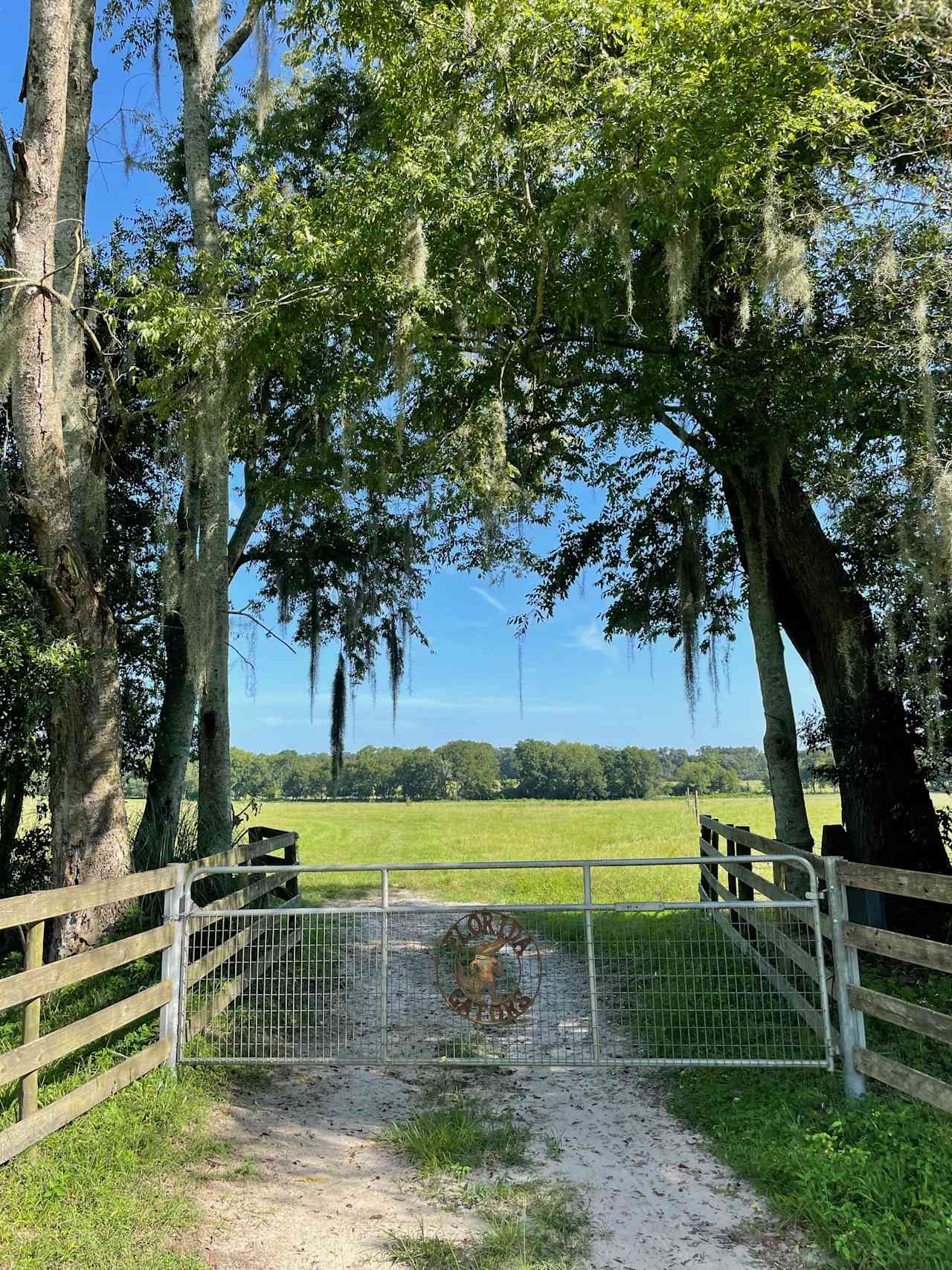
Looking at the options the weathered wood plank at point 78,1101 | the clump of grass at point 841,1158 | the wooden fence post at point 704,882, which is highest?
the wooden fence post at point 704,882

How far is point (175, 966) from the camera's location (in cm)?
481

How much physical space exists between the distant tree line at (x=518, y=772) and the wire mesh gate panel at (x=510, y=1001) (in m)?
45.8

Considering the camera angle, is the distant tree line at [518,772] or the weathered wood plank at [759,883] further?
the distant tree line at [518,772]

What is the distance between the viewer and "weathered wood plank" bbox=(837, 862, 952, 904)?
368 centimetres

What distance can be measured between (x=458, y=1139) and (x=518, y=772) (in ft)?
208

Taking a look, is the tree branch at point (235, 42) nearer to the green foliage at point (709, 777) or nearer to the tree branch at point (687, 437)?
the tree branch at point (687, 437)

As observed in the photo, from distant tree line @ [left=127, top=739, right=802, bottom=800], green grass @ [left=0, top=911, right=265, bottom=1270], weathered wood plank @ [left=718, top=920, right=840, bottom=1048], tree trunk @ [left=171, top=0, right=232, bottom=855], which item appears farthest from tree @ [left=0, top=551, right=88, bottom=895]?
distant tree line @ [left=127, top=739, right=802, bottom=800]

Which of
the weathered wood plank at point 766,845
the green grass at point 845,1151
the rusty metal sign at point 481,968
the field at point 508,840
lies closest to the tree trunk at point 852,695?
the weathered wood plank at point 766,845

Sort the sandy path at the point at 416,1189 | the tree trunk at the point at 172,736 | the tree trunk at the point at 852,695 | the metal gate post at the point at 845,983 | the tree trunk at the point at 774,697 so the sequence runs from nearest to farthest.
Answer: the sandy path at the point at 416,1189 → the metal gate post at the point at 845,983 → the tree trunk at the point at 852,695 → the tree trunk at the point at 774,697 → the tree trunk at the point at 172,736

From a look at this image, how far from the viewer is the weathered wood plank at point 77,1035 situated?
349 centimetres

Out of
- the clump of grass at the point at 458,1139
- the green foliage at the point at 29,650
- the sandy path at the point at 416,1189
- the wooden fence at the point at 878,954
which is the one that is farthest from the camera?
the green foliage at the point at 29,650

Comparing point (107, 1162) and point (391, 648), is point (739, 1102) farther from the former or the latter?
point (391, 648)

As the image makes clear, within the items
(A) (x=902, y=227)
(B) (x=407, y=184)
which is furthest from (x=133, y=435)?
(A) (x=902, y=227)

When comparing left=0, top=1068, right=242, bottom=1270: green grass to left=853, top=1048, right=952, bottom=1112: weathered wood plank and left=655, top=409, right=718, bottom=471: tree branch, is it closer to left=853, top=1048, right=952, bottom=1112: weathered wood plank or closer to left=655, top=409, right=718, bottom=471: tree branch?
left=853, top=1048, right=952, bottom=1112: weathered wood plank
